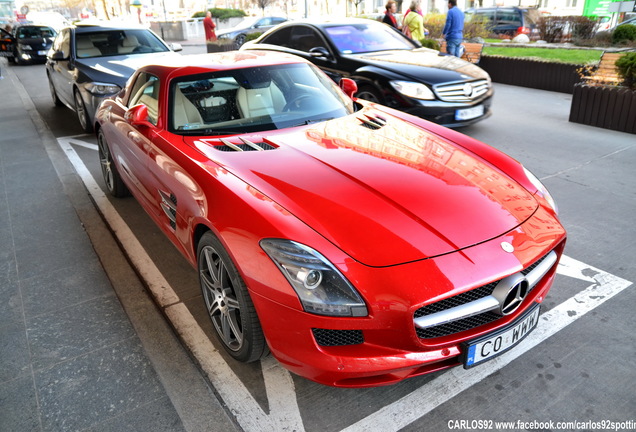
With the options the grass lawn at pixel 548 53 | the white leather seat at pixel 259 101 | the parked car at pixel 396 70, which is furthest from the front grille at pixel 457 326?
the grass lawn at pixel 548 53

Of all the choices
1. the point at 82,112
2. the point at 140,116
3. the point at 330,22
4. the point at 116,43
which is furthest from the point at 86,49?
the point at 140,116

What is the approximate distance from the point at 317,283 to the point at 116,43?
766 centimetres

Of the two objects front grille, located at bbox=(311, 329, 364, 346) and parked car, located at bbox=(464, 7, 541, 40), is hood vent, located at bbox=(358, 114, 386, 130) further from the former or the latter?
parked car, located at bbox=(464, 7, 541, 40)

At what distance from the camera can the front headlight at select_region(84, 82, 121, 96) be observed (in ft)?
22.9

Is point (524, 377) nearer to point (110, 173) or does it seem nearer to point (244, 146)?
point (244, 146)

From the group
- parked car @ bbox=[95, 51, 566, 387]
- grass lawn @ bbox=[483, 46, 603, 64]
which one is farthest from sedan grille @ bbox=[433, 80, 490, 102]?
grass lawn @ bbox=[483, 46, 603, 64]

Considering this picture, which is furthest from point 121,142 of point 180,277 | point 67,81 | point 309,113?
point 67,81

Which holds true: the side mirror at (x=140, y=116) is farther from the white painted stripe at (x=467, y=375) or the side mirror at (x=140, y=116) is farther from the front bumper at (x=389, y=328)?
the white painted stripe at (x=467, y=375)

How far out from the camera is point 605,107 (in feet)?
24.1

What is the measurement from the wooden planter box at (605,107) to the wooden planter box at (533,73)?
228 centimetres

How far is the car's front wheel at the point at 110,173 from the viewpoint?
16.1ft

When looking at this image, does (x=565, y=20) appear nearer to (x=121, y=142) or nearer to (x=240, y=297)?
(x=121, y=142)

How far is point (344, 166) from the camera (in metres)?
2.81

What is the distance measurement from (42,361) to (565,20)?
18.1 metres
